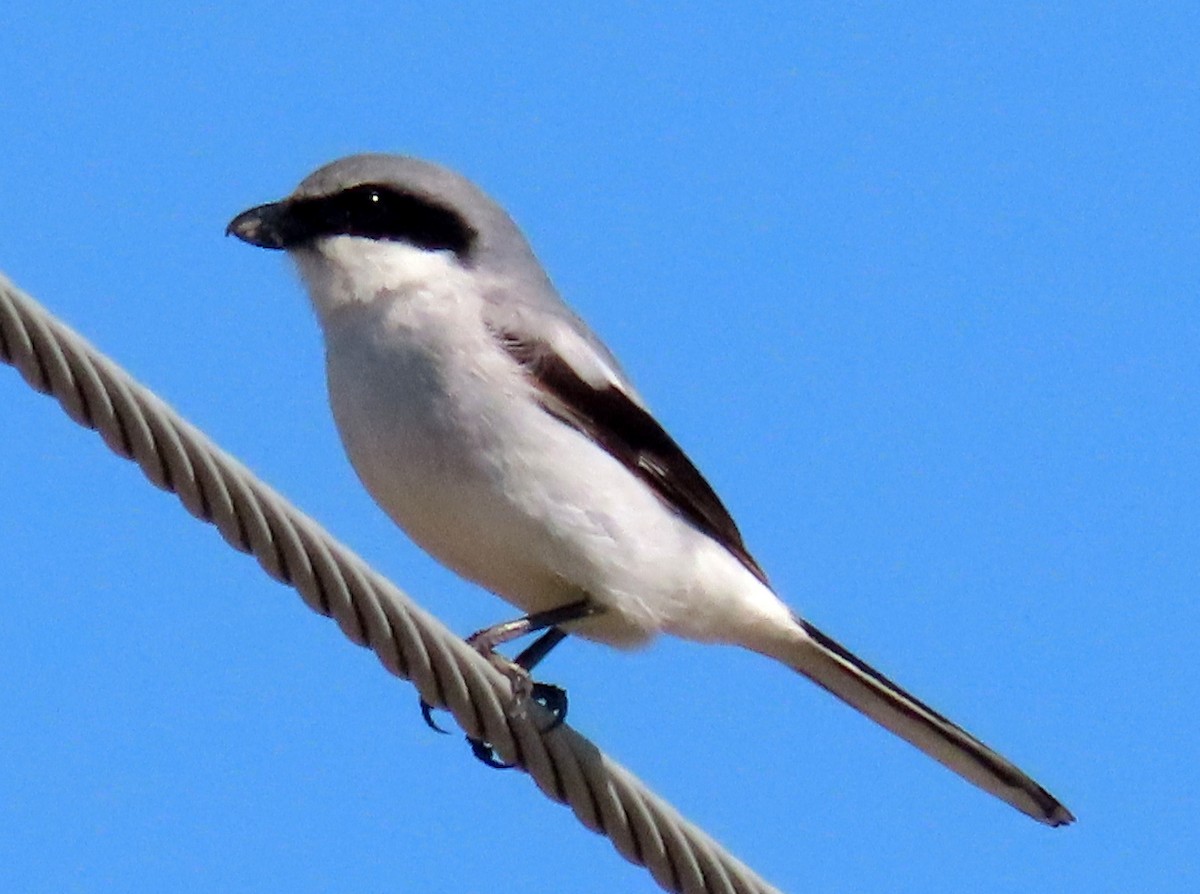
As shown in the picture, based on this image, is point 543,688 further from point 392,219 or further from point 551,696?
point 392,219

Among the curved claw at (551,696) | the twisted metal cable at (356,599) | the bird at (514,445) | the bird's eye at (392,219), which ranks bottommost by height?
the twisted metal cable at (356,599)

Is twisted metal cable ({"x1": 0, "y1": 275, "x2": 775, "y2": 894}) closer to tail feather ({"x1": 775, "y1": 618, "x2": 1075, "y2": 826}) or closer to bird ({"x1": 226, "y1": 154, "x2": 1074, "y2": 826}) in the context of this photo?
bird ({"x1": 226, "y1": 154, "x2": 1074, "y2": 826})

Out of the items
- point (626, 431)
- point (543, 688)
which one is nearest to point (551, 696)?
point (543, 688)

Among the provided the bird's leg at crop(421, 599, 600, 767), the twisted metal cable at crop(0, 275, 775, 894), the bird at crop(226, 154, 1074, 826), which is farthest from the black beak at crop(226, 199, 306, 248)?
the twisted metal cable at crop(0, 275, 775, 894)

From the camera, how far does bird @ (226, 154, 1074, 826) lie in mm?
5137

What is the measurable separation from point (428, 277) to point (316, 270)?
14.0 inches

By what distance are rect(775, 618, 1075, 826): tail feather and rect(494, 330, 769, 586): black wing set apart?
0.36 metres

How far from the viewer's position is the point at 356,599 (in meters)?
3.75

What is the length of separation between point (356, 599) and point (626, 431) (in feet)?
6.18

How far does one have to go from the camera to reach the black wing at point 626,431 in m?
5.38

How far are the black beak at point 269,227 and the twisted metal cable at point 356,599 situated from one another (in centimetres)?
188

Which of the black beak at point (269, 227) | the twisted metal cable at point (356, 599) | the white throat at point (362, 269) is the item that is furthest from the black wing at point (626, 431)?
the twisted metal cable at point (356, 599)

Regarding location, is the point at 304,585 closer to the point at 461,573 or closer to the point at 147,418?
the point at 147,418

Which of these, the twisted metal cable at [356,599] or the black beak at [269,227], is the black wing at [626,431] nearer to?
the black beak at [269,227]
